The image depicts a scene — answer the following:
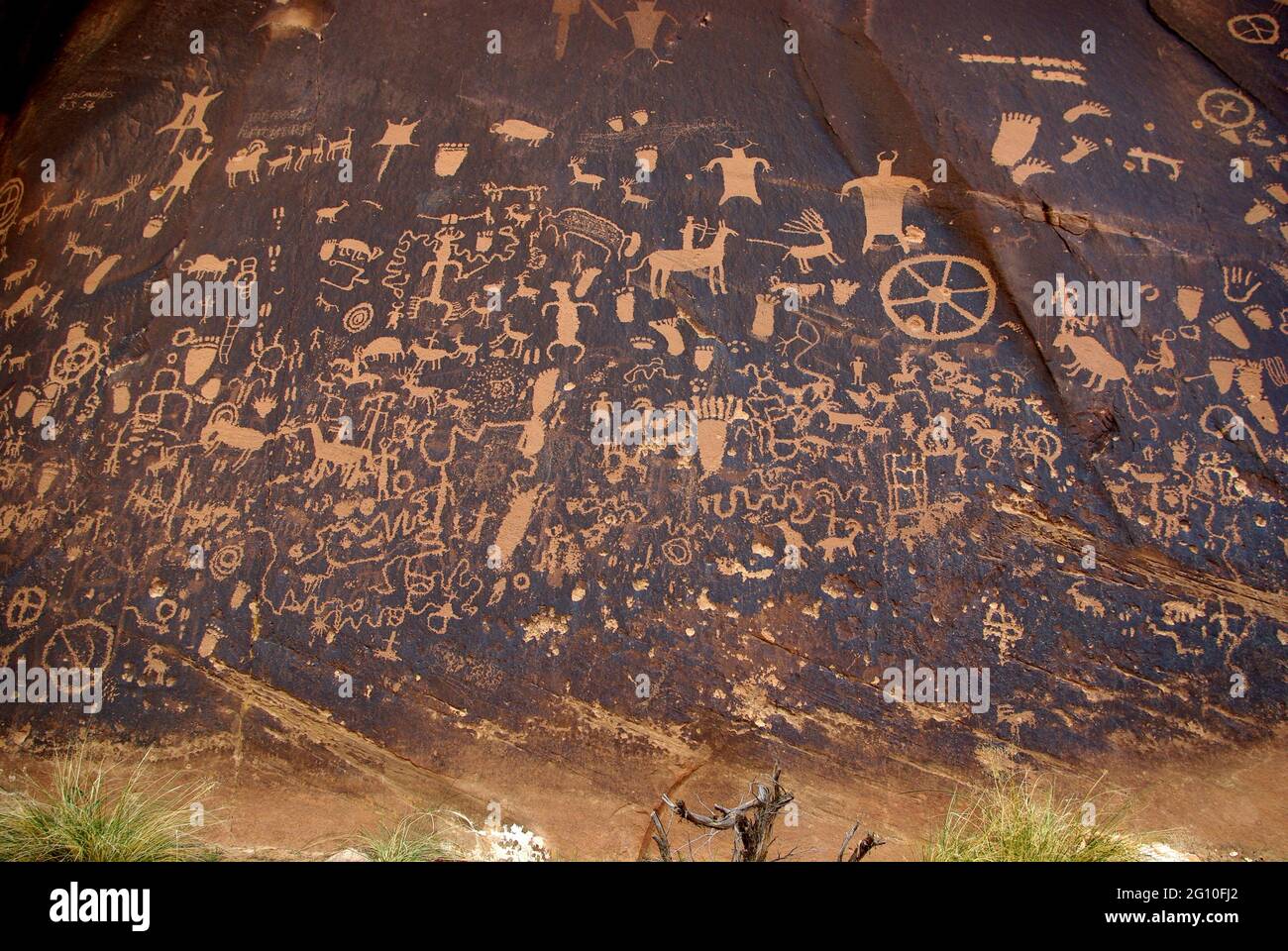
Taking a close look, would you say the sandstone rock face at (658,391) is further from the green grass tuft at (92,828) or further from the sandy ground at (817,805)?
the green grass tuft at (92,828)

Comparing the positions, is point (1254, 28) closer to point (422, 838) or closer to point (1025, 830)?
point (1025, 830)

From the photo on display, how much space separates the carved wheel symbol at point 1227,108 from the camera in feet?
12.3

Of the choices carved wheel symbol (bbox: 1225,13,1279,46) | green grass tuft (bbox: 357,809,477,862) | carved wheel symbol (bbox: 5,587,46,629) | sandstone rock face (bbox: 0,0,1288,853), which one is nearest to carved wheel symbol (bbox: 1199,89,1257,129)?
sandstone rock face (bbox: 0,0,1288,853)

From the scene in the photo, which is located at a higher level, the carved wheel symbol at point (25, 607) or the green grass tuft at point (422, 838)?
the carved wheel symbol at point (25, 607)

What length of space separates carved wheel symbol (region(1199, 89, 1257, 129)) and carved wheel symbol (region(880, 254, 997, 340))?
112 centimetres

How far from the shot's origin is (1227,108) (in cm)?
376

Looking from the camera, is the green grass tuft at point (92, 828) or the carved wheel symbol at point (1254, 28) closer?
the green grass tuft at point (92, 828)

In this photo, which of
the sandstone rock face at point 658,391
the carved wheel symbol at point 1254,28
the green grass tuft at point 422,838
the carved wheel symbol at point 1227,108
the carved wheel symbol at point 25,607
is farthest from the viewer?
the carved wheel symbol at point 1254,28

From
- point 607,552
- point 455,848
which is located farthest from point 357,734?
point 607,552

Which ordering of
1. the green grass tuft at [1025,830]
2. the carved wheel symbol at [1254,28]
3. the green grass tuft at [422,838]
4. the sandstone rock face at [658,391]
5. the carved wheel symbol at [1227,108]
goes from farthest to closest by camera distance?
the carved wheel symbol at [1254,28]
the carved wheel symbol at [1227,108]
the sandstone rock face at [658,391]
the green grass tuft at [422,838]
the green grass tuft at [1025,830]

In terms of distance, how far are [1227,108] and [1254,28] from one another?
0.41 metres

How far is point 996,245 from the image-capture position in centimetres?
360

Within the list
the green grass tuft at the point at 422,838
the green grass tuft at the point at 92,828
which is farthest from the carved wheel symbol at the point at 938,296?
the green grass tuft at the point at 92,828

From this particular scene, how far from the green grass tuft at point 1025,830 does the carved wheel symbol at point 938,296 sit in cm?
155
